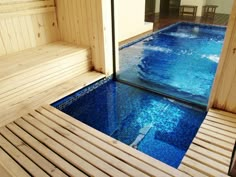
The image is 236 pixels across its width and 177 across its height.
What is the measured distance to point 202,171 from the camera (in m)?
1.46

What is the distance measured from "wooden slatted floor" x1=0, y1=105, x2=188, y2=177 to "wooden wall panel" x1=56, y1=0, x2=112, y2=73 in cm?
127

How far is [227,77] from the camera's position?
1.98 m

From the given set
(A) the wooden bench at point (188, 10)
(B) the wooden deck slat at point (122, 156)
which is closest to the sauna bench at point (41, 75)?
(B) the wooden deck slat at point (122, 156)

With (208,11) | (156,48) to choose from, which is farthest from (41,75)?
(208,11)

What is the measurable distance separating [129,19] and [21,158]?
4073 millimetres

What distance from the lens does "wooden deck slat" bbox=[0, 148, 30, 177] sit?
143cm

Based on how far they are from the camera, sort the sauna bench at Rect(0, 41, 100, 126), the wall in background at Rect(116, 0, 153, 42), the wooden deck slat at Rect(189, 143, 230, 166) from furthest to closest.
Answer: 1. the wall in background at Rect(116, 0, 153, 42)
2. the sauna bench at Rect(0, 41, 100, 126)
3. the wooden deck slat at Rect(189, 143, 230, 166)

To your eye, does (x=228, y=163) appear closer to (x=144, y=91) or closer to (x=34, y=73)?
(x=144, y=91)

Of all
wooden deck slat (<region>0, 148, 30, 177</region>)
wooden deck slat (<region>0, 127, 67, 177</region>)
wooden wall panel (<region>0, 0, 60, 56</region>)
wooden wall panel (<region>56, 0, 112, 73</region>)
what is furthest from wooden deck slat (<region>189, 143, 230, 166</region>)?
wooden wall panel (<region>0, 0, 60, 56</region>)

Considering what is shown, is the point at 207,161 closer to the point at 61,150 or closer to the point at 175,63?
the point at 61,150

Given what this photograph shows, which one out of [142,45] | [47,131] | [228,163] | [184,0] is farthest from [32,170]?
[184,0]

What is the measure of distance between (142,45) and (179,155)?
3.10 meters

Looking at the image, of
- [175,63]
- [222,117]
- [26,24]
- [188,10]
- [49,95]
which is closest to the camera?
[222,117]

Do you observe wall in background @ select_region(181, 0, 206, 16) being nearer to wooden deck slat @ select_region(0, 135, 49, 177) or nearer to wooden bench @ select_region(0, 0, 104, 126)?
wooden bench @ select_region(0, 0, 104, 126)
